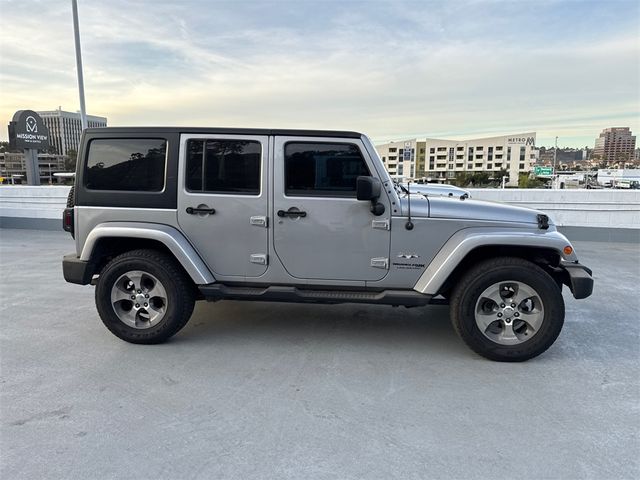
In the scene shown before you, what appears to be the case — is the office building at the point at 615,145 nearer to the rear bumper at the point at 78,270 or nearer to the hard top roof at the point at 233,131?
the hard top roof at the point at 233,131

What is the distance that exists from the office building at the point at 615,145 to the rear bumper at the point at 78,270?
9593cm

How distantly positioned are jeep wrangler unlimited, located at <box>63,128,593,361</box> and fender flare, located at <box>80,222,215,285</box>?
1cm

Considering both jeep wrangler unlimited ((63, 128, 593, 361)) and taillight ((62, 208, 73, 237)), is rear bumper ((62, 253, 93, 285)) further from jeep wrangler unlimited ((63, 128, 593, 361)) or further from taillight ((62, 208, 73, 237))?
taillight ((62, 208, 73, 237))

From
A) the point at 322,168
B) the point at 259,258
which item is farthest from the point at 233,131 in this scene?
the point at 259,258

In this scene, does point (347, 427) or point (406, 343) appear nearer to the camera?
point (347, 427)

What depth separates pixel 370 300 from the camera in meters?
3.94

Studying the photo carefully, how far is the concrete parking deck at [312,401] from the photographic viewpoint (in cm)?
250

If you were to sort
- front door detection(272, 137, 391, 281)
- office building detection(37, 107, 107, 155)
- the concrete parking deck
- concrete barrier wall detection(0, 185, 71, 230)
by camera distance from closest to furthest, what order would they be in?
the concrete parking deck
front door detection(272, 137, 391, 281)
concrete barrier wall detection(0, 185, 71, 230)
office building detection(37, 107, 107, 155)

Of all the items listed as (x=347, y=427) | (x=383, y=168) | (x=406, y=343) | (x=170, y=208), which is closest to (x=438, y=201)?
(x=383, y=168)

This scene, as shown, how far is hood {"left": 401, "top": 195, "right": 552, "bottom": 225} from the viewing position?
3855 mm

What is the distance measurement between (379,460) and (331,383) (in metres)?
0.94

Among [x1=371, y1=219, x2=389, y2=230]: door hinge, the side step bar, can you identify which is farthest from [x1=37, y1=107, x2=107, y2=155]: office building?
[x1=371, y1=219, x2=389, y2=230]: door hinge

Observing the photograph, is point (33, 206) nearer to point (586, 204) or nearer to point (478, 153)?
point (586, 204)

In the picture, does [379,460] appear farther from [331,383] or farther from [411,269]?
[411,269]
